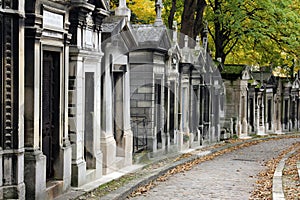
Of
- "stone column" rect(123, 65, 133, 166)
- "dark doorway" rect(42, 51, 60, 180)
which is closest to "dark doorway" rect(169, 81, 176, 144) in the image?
"stone column" rect(123, 65, 133, 166)

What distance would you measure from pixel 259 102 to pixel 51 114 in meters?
24.0

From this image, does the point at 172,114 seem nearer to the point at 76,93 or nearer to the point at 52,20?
the point at 76,93

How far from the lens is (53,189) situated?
10164mm

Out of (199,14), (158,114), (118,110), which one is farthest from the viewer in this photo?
(199,14)

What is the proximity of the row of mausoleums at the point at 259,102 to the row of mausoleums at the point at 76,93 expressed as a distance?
31.9ft

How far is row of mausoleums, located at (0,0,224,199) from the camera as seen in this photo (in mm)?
8984

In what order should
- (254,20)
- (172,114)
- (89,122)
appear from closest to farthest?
(89,122) → (172,114) → (254,20)

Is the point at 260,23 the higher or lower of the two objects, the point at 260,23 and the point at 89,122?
the higher

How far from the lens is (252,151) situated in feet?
73.8

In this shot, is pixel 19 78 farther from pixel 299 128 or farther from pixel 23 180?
pixel 299 128

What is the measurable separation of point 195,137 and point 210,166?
5.31 m

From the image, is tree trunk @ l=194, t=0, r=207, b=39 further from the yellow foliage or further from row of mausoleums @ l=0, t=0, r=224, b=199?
row of mausoleums @ l=0, t=0, r=224, b=199

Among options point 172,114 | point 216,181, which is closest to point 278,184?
point 216,181

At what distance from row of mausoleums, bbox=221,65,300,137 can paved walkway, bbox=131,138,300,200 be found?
8.87m
